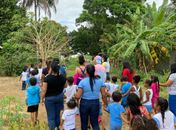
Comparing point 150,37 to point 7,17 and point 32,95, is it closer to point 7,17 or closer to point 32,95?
point 32,95

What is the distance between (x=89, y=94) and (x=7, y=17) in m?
20.9

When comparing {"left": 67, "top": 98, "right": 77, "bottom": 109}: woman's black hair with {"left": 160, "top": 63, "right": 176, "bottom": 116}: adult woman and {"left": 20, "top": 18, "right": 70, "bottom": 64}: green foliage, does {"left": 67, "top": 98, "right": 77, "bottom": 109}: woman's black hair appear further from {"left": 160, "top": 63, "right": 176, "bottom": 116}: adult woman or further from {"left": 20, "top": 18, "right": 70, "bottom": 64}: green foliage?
{"left": 20, "top": 18, "right": 70, "bottom": 64}: green foliage

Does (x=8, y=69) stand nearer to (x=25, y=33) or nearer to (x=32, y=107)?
(x=25, y=33)

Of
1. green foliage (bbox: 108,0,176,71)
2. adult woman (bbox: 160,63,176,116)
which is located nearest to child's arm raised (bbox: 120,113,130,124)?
adult woman (bbox: 160,63,176,116)

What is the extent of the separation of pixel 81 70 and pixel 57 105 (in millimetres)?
1105

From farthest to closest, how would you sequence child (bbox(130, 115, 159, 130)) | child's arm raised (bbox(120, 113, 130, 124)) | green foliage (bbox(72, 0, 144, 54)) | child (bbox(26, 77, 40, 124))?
green foliage (bbox(72, 0, 144, 54)) → child (bbox(26, 77, 40, 124)) → child's arm raised (bbox(120, 113, 130, 124)) → child (bbox(130, 115, 159, 130))

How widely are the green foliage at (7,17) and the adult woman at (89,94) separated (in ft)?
62.4

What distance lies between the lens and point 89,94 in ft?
21.0

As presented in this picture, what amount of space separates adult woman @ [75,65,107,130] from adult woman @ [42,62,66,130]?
0.59 m

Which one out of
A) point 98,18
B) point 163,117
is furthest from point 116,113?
point 98,18

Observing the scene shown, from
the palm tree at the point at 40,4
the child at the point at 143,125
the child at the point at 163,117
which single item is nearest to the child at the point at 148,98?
the child at the point at 163,117

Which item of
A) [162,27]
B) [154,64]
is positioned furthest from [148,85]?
[154,64]

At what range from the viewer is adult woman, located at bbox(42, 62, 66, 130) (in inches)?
263

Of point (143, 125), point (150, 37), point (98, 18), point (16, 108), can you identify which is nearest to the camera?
point (143, 125)
